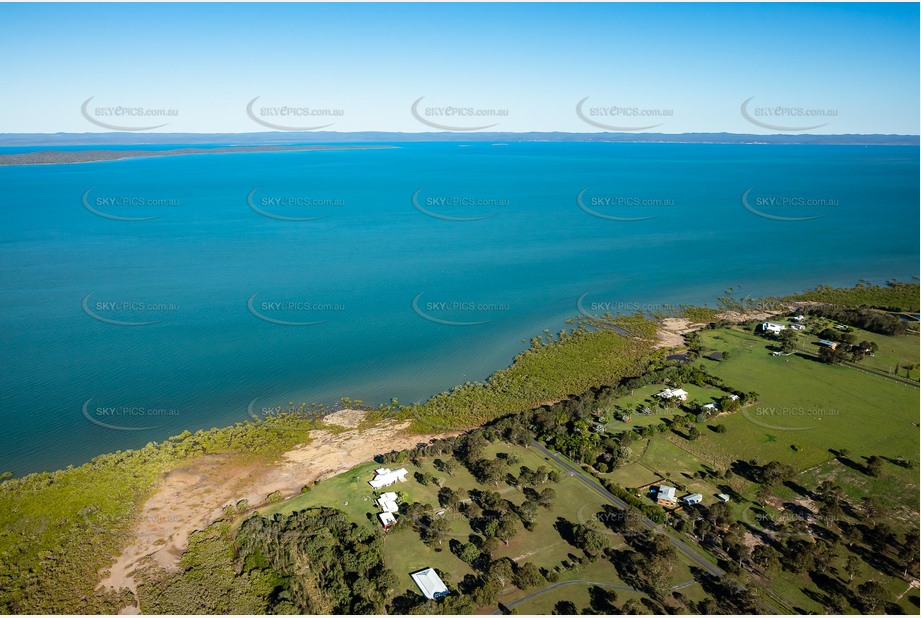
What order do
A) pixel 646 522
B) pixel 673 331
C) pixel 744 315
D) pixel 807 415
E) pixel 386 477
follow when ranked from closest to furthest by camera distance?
pixel 646 522, pixel 386 477, pixel 807 415, pixel 673 331, pixel 744 315

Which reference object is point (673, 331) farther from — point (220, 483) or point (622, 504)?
point (220, 483)

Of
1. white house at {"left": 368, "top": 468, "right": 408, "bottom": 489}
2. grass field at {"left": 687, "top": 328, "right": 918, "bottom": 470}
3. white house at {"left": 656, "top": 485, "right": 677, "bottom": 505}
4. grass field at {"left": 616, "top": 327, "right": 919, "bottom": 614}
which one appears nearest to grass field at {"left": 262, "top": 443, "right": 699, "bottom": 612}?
white house at {"left": 368, "top": 468, "right": 408, "bottom": 489}

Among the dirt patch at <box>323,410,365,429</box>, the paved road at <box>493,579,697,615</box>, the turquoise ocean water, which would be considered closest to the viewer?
the paved road at <box>493,579,697,615</box>

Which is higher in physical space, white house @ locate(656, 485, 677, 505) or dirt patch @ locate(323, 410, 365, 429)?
white house @ locate(656, 485, 677, 505)

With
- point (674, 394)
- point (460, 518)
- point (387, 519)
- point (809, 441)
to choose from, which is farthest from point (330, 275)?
point (809, 441)

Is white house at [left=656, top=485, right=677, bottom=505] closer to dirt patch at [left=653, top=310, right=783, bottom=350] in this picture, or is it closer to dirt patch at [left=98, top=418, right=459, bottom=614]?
dirt patch at [left=98, top=418, right=459, bottom=614]

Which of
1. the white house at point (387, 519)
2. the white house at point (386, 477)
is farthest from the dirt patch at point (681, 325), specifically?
the white house at point (387, 519)
